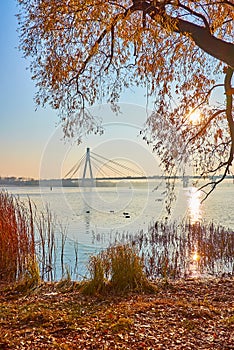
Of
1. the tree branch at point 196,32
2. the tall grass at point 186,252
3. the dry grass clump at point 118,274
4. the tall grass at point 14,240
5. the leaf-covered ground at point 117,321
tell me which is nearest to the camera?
the leaf-covered ground at point 117,321

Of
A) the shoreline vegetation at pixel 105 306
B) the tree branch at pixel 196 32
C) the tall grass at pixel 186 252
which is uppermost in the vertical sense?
the tree branch at pixel 196 32

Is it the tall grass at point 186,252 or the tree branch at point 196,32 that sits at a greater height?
the tree branch at point 196,32

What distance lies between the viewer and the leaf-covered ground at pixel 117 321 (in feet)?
7.99

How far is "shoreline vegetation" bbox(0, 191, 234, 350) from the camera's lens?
249 centimetres

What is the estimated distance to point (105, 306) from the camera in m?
3.33

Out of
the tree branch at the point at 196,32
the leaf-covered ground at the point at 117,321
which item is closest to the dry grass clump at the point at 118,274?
the leaf-covered ground at the point at 117,321

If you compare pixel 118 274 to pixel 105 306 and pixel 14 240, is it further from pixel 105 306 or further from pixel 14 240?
pixel 14 240

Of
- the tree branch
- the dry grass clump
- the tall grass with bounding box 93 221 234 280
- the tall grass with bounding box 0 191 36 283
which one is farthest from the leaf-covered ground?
the tall grass with bounding box 93 221 234 280

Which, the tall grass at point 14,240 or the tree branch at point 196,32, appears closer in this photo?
the tree branch at point 196,32

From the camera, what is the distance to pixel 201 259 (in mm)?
7551

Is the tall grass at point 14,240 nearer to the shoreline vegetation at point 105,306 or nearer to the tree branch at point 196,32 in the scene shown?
the shoreline vegetation at point 105,306

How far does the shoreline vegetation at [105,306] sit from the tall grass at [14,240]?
0.05ft

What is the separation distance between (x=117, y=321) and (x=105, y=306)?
0.56 meters

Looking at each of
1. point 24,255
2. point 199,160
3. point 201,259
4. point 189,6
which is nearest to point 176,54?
point 189,6
